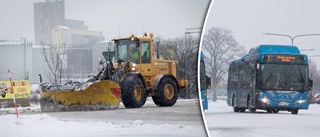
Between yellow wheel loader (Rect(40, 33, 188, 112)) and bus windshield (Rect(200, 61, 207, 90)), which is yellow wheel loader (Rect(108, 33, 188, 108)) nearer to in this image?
yellow wheel loader (Rect(40, 33, 188, 112))

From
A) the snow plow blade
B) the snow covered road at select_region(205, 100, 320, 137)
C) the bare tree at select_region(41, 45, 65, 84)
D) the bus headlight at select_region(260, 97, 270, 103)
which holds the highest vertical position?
the bare tree at select_region(41, 45, 65, 84)

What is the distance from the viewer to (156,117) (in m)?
5.13

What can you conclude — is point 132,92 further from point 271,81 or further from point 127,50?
point 271,81

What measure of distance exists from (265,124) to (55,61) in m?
7.52

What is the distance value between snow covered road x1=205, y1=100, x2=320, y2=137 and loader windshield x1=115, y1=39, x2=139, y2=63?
535 centimetres

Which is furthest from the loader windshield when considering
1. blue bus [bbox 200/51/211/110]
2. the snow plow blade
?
blue bus [bbox 200/51/211/110]

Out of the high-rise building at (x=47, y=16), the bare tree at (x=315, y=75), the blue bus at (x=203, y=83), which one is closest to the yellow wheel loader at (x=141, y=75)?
the high-rise building at (x=47, y=16)

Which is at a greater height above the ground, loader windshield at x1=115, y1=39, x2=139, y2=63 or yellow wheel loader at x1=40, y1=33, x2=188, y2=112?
loader windshield at x1=115, y1=39, x2=139, y2=63

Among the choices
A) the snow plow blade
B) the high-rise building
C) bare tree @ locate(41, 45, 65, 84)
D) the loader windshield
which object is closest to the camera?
the high-rise building

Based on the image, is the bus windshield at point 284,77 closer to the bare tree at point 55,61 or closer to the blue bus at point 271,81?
the blue bus at point 271,81

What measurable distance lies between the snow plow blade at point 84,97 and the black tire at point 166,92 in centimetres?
56

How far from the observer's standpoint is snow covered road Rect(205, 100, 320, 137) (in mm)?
1251

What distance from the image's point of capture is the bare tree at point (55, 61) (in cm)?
809

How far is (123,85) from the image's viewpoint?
6859 mm
